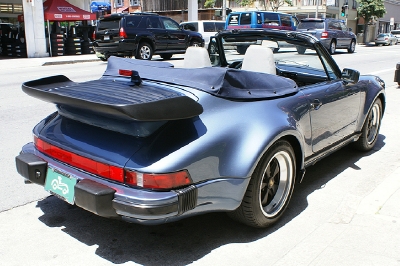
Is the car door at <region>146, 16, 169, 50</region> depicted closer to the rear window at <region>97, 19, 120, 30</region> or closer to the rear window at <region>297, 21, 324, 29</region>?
the rear window at <region>97, 19, 120, 30</region>

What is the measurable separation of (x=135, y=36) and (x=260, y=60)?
1345 cm

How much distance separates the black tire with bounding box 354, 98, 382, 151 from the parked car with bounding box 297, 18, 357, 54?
18.2m

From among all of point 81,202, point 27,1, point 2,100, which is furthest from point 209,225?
point 27,1

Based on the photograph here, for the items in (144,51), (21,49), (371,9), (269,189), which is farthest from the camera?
(371,9)

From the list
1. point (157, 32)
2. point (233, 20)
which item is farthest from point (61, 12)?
point (233, 20)

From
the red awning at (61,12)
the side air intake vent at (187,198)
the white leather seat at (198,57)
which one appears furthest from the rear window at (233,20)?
the side air intake vent at (187,198)

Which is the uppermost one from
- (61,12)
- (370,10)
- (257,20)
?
(370,10)

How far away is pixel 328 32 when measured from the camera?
931 inches

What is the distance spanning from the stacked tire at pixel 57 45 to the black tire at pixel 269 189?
64.7 ft

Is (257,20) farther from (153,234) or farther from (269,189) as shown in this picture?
(153,234)

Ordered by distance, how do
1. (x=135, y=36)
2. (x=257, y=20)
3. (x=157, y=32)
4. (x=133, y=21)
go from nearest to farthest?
(x=135, y=36) < (x=133, y=21) < (x=157, y=32) < (x=257, y=20)

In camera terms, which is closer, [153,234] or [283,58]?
[153,234]

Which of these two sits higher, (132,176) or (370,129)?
(132,176)

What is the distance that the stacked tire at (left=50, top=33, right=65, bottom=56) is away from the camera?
21094mm
